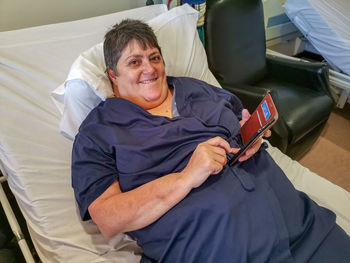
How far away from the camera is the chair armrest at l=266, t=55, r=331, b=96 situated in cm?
197

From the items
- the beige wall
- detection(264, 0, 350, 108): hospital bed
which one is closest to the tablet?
the beige wall

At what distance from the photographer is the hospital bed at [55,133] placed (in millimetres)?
945

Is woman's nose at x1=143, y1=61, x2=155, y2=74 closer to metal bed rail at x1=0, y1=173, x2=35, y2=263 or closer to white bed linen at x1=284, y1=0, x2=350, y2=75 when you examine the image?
metal bed rail at x1=0, y1=173, x2=35, y2=263

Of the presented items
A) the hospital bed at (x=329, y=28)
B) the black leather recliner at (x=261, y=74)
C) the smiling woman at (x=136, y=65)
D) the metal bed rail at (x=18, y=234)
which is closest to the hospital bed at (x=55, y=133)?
the metal bed rail at (x=18, y=234)

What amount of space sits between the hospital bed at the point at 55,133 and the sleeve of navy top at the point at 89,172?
18 centimetres

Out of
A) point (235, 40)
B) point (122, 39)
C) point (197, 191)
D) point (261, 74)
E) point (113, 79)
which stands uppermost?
point (122, 39)

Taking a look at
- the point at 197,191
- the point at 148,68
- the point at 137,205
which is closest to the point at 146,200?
the point at 137,205

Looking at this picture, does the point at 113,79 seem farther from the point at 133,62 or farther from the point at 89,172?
the point at 89,172

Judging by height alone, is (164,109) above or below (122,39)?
below

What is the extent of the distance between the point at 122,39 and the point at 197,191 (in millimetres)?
677

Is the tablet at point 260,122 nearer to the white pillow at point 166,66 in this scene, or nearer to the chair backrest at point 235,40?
the white pillow at point 166,66

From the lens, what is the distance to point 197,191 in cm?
85

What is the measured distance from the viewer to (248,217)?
83cm

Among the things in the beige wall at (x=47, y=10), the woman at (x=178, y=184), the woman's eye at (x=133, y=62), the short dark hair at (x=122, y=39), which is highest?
the beige wall at (x=47, y=10)
